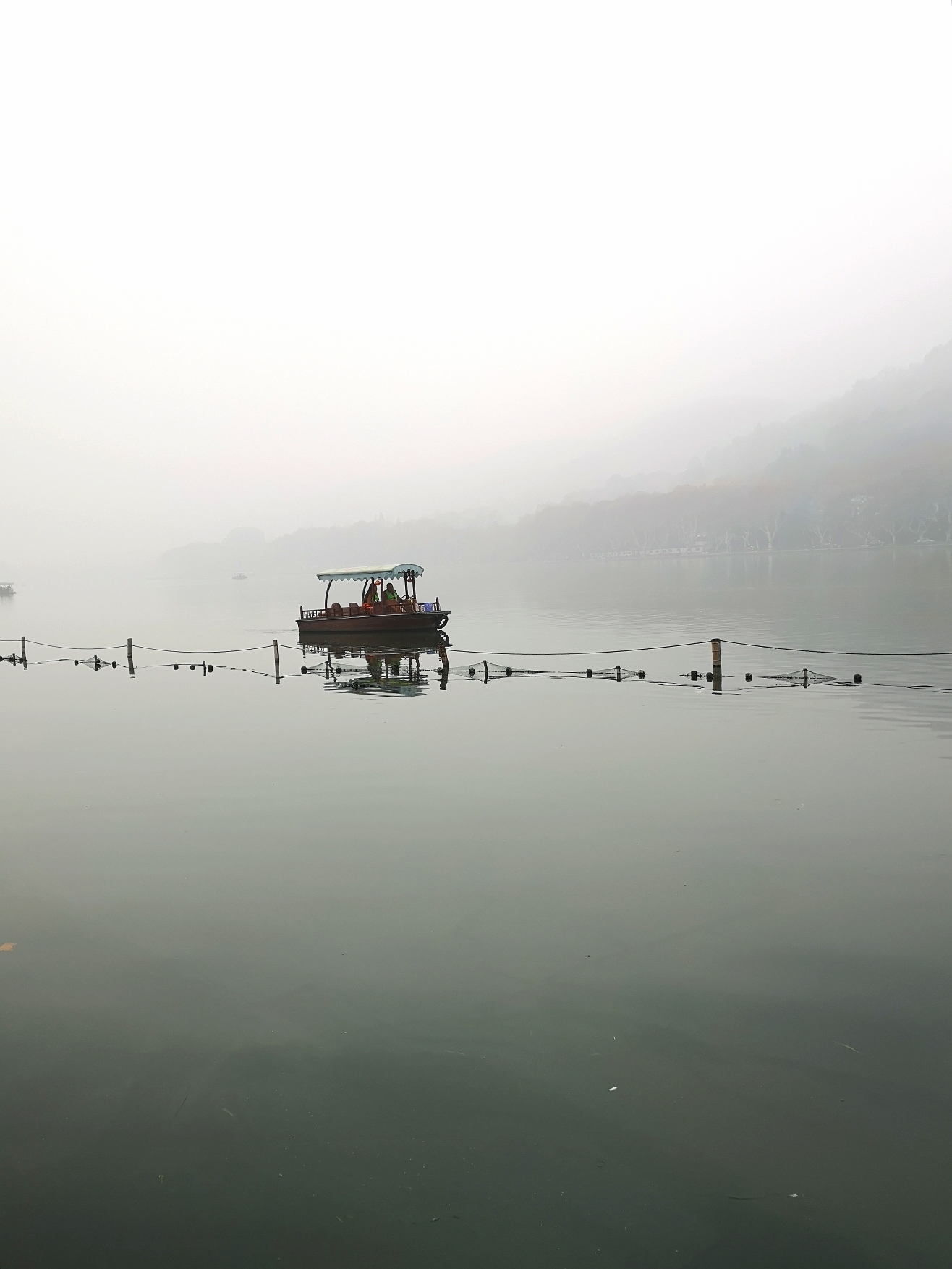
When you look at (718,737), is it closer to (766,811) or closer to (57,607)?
(766,811)

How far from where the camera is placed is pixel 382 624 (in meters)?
53.4

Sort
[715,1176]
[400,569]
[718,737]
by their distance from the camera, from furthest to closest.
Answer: [400,569]
[718,737]
[715,1176]

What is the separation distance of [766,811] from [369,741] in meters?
11.1

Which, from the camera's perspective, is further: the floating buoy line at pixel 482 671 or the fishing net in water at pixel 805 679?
the floating buoy line at pixel 482 671

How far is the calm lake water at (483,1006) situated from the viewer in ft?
19.1

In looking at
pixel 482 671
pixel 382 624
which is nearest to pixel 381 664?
pixel 482 671

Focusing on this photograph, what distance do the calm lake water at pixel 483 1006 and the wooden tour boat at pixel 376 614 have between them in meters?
31.6

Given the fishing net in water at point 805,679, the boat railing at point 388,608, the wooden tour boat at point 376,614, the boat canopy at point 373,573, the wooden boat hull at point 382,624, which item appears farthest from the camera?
the boat railing at point 388,608

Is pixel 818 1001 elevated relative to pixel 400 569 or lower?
lower

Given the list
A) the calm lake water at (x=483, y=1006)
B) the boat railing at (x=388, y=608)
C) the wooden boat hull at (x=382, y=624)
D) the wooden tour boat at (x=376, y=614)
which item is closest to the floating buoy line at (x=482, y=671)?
the wooden boat hull at (x=382, y=624)

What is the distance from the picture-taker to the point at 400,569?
54.6 m

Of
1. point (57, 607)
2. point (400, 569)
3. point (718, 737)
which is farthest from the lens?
point (57, 607)

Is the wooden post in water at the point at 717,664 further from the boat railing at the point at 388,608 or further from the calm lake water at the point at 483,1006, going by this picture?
the boat railing at the point at 388,608

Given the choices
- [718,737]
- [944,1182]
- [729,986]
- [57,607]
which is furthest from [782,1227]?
[57,607]
